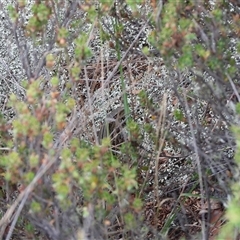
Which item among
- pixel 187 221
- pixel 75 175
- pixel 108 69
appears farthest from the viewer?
pixel 108 69

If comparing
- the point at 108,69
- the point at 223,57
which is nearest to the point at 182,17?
the point at 223,57

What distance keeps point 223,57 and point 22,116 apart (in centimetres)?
73

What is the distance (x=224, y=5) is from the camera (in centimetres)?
210

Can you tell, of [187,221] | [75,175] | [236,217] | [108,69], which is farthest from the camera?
[108,69]

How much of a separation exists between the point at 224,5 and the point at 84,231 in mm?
992

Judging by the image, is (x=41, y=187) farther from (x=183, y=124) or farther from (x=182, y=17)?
(x=183, y=124)

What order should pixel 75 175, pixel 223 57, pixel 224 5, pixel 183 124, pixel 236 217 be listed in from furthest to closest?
pixel 183 124 → pixel 224 5 → pixel 223 57 → pixel 75 175 → pixel 236 217

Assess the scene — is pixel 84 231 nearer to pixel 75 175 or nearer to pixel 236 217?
pixel 75 175

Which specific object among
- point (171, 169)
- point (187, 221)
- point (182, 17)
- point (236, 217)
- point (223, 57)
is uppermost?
point (182, 17)

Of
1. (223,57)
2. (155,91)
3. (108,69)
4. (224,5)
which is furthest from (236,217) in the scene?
A: (108,69)

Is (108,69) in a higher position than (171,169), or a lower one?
higher

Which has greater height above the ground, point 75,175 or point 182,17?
point 182,17

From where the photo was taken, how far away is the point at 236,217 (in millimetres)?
1272

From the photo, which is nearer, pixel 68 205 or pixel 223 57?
pixel 68 205
